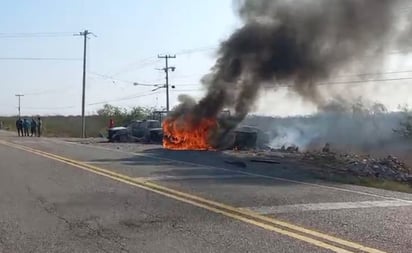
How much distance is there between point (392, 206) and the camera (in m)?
9.89

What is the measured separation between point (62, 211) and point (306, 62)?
19460 millimetres

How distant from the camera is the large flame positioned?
95.1 feet

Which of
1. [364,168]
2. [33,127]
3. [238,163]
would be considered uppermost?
[33,127]

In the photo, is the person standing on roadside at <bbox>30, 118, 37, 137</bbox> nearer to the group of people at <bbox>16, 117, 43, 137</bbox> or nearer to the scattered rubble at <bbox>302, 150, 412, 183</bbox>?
the group of people at <bbox>16, 117, 43, 137</bbox>

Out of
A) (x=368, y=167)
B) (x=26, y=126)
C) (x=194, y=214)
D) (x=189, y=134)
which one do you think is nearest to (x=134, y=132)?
(x=189, y=134)

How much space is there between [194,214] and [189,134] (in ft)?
67.7

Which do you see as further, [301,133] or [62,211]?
[301,133]

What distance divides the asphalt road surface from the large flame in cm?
1363

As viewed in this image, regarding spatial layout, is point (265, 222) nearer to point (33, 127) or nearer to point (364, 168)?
point (364, 168)

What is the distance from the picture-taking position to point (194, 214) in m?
8.86

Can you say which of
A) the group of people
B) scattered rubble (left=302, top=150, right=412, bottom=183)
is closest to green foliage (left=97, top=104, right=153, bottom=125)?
the group of people

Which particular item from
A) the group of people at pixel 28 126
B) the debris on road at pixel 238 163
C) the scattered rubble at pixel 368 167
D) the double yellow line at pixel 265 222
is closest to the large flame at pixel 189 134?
the scattered rubble at pixel 368 167

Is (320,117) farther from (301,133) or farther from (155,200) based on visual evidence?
(155,200)

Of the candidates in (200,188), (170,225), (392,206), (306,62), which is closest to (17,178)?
(200,188)
